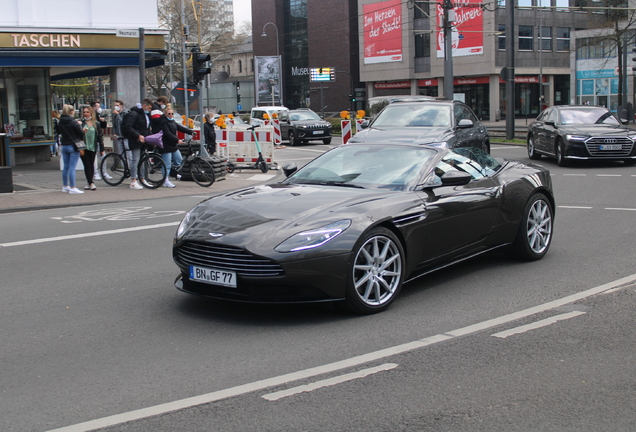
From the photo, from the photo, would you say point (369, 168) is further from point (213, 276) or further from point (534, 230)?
point (534, 230)

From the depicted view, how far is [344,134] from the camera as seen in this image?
25.6 metres

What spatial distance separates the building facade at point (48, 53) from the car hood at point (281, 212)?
1354cm

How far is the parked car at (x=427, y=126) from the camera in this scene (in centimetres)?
1498

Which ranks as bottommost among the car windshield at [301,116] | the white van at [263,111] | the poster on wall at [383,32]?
the car windshield at [301,116]

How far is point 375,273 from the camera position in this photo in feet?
18.5

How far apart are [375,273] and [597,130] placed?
1454 cm

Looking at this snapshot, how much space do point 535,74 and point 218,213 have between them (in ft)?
213

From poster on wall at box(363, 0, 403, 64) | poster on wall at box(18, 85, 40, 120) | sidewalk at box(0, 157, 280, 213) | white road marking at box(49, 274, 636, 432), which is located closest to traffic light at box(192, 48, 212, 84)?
sidewalk at box(0, 157, 280, 213)

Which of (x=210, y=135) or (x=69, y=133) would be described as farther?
(x=210, y=135)

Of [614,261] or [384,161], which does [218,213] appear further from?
[614,261]

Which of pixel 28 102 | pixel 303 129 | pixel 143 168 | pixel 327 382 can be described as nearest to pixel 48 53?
pixel 28 102

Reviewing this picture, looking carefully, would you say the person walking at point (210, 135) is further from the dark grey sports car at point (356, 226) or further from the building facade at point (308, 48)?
the building facade at point (308, 48)

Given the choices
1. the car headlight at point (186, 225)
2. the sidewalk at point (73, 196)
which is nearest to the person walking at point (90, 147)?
the sidewalk at point (73, 196)

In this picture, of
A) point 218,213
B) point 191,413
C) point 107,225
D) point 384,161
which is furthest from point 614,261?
point 107,225
